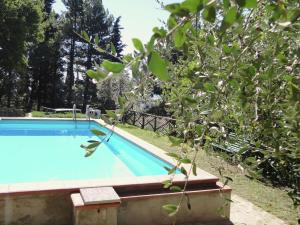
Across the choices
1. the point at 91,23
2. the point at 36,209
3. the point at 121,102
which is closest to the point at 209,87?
the point at 121,102

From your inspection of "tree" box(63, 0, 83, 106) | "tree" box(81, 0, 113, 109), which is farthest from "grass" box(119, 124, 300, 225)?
"tree" box(81, 0, 113, 109)

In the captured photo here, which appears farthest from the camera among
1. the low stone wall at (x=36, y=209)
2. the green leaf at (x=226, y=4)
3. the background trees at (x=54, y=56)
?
the background trees at (x=54, y=56)

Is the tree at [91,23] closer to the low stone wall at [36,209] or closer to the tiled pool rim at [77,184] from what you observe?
the tiled pool rim at [77,184]

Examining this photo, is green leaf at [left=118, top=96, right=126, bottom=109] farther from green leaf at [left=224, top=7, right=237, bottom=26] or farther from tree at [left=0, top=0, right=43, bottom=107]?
tree at [left=0, top=0, right=43, bottom=107]

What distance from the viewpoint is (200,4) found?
2.37ft

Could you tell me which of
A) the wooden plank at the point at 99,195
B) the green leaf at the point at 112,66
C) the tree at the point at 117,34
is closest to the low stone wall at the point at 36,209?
the wooden plank at the point at 99,195

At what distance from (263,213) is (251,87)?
18.8 ft

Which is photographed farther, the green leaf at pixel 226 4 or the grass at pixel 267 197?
the grass at pixel 267 197

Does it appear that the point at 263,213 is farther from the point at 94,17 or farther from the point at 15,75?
the point at 94,17

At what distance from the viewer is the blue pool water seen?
33.5 ft

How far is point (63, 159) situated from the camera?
12.0 metres

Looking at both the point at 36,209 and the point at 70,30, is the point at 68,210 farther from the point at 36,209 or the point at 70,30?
the point at 70,30

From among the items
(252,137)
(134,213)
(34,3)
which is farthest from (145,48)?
(34,3)

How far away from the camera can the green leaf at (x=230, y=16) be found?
765 millimetres
